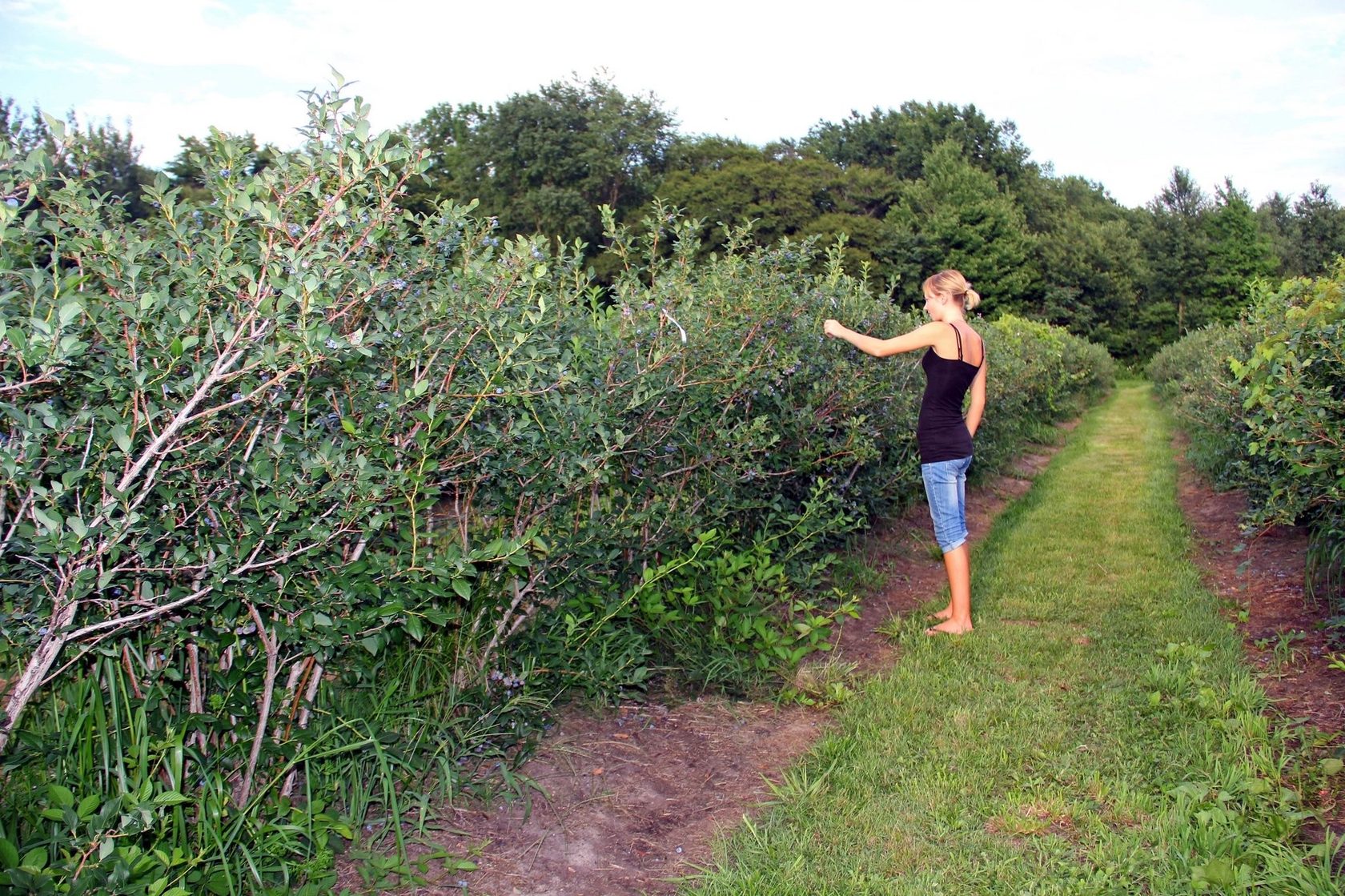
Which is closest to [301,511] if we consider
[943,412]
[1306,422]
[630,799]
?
[630,799]

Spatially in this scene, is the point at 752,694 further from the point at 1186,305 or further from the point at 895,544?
the point at 1186,305

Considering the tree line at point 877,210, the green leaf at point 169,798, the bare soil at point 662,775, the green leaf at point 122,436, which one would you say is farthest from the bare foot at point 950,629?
the tree line at point 877,210

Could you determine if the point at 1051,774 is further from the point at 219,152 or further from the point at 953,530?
the point at 219,152

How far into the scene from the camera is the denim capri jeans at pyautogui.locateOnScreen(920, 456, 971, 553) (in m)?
5.46

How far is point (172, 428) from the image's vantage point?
91.0 inches

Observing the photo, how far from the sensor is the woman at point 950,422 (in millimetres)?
5336

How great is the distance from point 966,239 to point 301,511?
49.1 m

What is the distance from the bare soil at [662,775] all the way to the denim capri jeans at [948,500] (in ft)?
2.15

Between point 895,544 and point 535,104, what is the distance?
46.7m

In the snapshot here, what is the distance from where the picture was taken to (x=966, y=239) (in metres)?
48.2

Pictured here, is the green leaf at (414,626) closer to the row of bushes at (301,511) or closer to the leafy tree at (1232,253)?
the row of bushes at (301,511)

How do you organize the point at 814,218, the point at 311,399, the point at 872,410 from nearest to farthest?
the point at 311,399, the point at 872,410, the point at 814,218

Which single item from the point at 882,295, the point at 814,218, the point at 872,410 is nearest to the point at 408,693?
the point at 872,410

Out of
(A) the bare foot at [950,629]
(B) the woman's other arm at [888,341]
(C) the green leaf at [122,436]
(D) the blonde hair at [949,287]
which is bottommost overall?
(A) the bare foot at [950,629]
